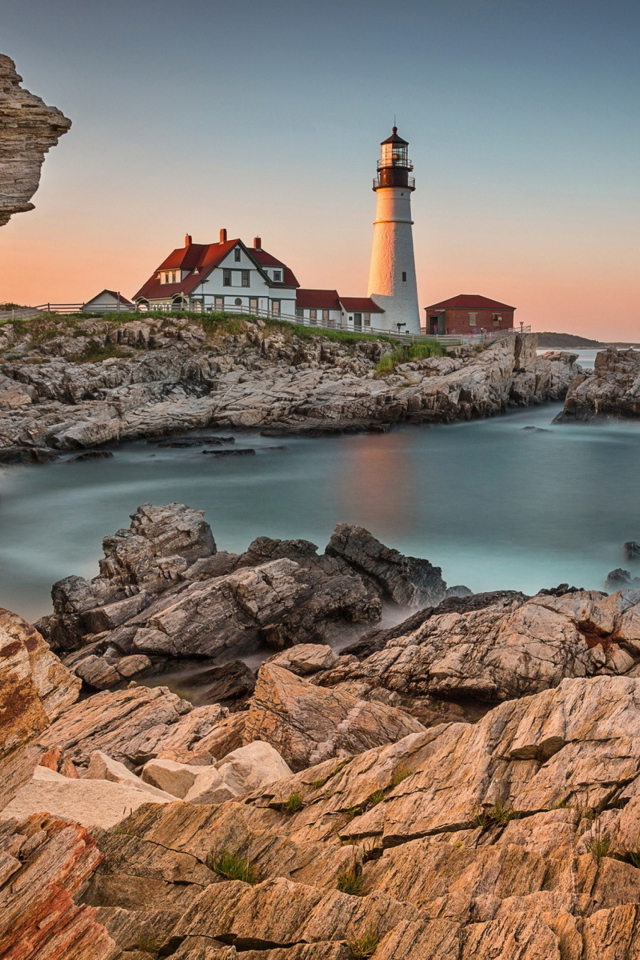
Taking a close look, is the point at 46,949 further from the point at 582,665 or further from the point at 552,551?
the point at 552,551

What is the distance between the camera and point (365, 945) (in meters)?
3.63

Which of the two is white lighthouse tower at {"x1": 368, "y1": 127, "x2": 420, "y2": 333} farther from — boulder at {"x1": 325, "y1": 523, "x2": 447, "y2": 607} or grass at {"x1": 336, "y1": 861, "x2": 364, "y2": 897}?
grass at {"x1": 336, "y1": 861, "x2": 364, "y2": 897}

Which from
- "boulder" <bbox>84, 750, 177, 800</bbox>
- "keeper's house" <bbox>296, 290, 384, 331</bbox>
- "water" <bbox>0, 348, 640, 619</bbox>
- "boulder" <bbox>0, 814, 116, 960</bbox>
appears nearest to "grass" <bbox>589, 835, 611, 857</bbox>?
"boulder" <bbox>0, 814, 116, 960</bbox>

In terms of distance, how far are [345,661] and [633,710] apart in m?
4.30

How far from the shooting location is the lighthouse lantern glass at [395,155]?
52.8 meters

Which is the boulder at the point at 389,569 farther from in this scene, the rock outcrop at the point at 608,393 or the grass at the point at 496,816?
the rock outcrop at the point at 608,393

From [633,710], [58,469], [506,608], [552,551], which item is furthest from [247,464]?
[633,710]

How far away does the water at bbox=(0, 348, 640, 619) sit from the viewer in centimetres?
1747

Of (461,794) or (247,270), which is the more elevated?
(247,270)

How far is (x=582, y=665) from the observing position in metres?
8.62

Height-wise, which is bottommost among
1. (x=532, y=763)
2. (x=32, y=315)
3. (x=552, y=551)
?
(x=552, y=551)

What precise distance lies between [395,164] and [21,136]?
169 feet

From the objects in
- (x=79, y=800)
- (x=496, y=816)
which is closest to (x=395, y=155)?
(x=79, y=800)

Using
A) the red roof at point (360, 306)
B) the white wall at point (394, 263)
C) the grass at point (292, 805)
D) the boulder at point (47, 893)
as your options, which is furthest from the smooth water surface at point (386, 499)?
the red roof at point (360, 306)
